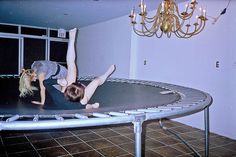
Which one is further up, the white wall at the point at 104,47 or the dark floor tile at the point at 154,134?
the white wall at the point at 104,47

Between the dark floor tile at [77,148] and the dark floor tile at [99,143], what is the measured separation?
0.07 m

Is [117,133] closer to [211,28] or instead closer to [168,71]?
[168,71]

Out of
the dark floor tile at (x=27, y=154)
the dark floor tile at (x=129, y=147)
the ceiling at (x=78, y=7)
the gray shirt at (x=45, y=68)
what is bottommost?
the dark floor tile at (x=129, y=147)

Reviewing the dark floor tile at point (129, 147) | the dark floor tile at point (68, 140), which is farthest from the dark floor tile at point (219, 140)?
the dark floor tile at point (68, 140)

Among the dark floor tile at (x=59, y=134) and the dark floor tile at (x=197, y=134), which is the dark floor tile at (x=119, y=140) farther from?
the dark floor tile at (x=197, y=134)

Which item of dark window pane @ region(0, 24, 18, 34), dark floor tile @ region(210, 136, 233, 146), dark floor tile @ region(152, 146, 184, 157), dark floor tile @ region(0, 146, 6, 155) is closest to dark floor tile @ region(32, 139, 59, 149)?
dark floor tile @ region(0, 146, 6, 155)

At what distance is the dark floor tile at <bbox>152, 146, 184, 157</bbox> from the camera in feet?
7.77

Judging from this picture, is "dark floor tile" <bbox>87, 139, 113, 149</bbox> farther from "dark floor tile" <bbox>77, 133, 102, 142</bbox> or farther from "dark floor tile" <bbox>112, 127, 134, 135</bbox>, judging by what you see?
"dark floor tile" <bbox>112, 127, 134, 135</bbox>

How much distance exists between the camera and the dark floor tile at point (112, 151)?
2.31 metres

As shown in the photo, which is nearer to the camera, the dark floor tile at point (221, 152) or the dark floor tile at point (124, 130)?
the dark floor tile at point (221, 152)

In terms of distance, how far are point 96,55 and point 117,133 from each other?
313 cm

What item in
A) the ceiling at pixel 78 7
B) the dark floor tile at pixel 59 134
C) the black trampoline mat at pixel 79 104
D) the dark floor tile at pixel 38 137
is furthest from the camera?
the ceiling at pixel 78 7

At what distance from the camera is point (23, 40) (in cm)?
712

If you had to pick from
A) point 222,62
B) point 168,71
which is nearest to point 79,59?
point 168,71
